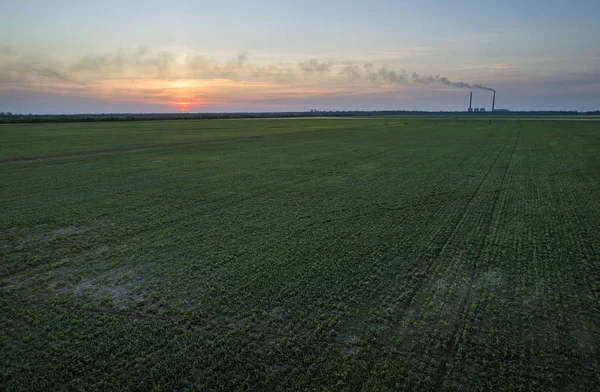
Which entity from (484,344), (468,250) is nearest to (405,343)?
(484,344)

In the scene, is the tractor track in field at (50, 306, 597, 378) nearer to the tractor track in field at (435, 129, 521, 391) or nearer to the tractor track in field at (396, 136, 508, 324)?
the tractor track in field at (435, 129, 521, 391)

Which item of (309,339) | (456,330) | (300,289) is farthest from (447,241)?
(309,339)

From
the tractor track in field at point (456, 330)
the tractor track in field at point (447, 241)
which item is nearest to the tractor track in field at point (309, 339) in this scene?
the tractor track in field at point (456, 330)

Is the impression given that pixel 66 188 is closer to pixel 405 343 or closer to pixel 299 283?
pixel 299 283

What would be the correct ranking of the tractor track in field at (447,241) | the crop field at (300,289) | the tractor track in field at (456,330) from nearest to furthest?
the tractor track in field at (456,330), the crop field at (300,289), the tractor track in field at (447,241)

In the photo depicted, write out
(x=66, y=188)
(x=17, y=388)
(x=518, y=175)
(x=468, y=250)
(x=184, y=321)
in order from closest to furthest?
(x=17, y=388) < (x=184, y=321) < (x=468, y=250) < (x=66, y=188) < (x=518, y=175)

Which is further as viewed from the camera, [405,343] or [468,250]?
[468,250]

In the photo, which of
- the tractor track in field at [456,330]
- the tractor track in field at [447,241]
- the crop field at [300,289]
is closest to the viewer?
the tractor track in field at [456,330]

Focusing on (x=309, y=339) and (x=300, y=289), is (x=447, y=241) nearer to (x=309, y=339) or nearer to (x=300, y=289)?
(x=300, y=289)

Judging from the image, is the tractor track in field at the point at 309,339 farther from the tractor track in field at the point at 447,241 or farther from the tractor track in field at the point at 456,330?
the tractor track in field at the point at 447,241

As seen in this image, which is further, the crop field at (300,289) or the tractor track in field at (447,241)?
the tractor track in field at (447,241)
